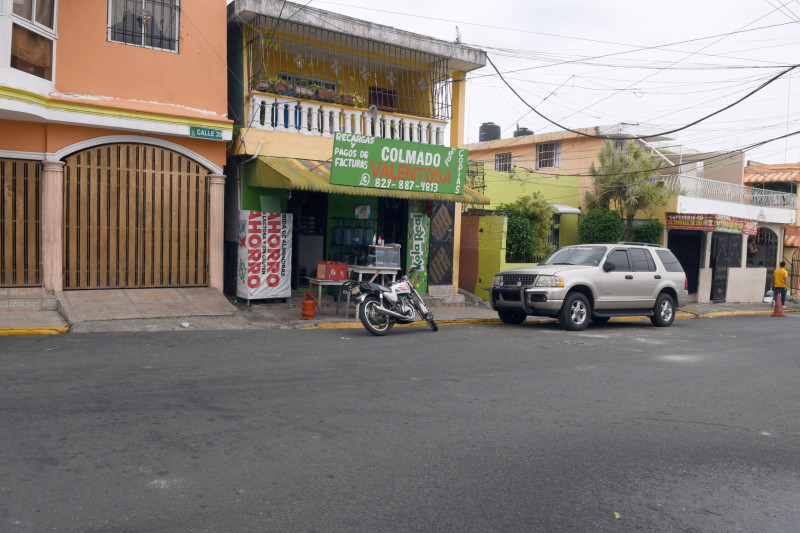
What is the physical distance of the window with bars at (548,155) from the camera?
28.4 m

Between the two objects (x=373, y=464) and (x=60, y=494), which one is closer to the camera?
(x=60, y=494)

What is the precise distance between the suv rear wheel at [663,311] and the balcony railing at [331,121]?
21.4 feet

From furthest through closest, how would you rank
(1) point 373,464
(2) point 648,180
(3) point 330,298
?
(2) point 648,180 → (3) point 330,298 → (1) point 373,464

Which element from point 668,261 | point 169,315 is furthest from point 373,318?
point 668,261

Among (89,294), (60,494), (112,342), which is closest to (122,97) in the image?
(89,294)

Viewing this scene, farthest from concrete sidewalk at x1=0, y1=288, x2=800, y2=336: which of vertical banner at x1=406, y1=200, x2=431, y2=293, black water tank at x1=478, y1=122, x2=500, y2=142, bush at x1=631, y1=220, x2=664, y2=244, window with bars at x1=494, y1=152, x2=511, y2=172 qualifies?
black water tank at x1=478, y1=122, x2=500, y2=142

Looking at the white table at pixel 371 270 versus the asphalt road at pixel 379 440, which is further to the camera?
the white table at pixel 371 270

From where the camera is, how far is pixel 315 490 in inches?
168

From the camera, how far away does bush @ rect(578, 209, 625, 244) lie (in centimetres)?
2094

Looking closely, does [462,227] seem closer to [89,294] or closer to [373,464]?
[89,294]

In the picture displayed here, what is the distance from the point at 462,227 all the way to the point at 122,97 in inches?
404

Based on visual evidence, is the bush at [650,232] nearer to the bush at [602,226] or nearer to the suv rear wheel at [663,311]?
the bush at [602,226]

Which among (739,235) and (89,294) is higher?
(739,235)

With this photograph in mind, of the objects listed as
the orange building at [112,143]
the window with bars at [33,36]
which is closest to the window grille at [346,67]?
the orange building at [112,143]
